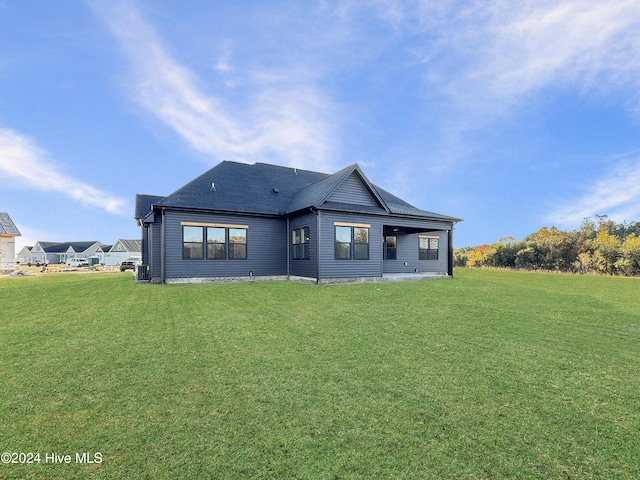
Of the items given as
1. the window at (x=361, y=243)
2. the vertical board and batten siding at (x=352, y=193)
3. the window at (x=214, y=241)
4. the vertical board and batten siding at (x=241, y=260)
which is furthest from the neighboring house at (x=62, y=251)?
the window at (x=361, y=243)

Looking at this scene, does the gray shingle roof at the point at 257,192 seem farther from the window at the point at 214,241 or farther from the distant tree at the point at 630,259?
the distant tree at the point at 630,259

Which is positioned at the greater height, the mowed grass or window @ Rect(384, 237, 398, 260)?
window @ Rect(384, 237, 398, 260)

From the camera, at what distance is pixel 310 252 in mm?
14312

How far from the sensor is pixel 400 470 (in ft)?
6.74

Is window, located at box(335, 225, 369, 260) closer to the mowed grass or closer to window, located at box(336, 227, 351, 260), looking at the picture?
window, located at box(336, 227, 351, 260)

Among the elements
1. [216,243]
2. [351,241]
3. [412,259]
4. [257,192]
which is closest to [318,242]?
[351,241]

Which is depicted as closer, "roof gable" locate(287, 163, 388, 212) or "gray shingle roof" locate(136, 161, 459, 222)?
"gray shingle roof" locate(136, 161, 459, 222)

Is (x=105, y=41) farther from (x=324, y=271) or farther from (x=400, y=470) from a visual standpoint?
(x=400, y=470)

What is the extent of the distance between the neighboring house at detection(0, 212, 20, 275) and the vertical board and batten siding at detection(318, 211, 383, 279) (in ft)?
103

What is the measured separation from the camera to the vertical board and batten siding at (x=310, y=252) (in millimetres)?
13914

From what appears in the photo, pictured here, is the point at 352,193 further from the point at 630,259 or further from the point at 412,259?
the point at 630,259

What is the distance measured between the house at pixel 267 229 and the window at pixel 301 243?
0.05m

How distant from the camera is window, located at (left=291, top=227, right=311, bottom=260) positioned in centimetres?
1471

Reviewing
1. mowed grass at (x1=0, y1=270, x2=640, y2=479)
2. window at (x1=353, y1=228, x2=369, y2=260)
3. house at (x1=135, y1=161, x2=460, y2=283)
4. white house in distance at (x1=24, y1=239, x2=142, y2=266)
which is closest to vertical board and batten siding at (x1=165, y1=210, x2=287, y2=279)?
house at (x1=135, y1=161, x2=460, y2=283)
